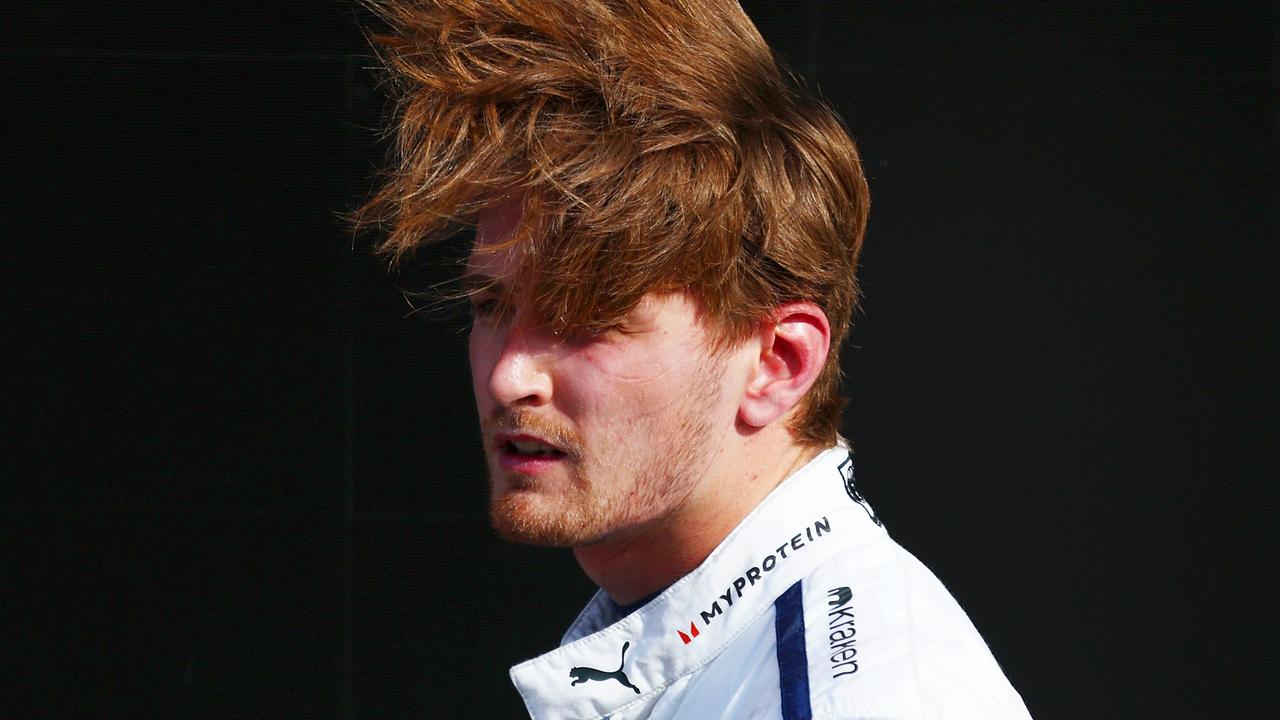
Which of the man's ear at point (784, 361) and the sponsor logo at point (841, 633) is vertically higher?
the man's ear at point (784, 361)

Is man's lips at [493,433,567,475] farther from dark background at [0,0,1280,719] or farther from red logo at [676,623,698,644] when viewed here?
dark background at [0,0,1280,719]

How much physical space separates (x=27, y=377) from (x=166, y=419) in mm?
344

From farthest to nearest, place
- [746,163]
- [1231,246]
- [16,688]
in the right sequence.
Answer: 1. [16,688]
2. [1231,246]
3. [746,163]

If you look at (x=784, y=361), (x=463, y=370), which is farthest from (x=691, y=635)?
(x=463, y=370)

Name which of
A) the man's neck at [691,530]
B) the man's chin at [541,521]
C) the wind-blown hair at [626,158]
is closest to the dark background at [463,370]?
the wind-blown hair at [626,158]

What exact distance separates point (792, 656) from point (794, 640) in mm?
24

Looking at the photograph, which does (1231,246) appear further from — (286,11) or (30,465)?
(30,465)

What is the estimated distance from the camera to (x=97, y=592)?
263 centimetres

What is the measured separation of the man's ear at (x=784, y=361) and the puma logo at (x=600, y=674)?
0.28 m

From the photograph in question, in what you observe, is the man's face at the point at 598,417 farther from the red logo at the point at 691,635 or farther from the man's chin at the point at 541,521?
the red logo at the point at 691,635

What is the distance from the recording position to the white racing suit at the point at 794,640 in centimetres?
94

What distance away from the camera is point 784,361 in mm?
1209

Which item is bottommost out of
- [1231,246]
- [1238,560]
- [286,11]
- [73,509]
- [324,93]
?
Result: [1238,560]

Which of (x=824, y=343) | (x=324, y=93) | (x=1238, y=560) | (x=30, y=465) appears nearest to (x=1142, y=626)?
(x=1238, y=560)
